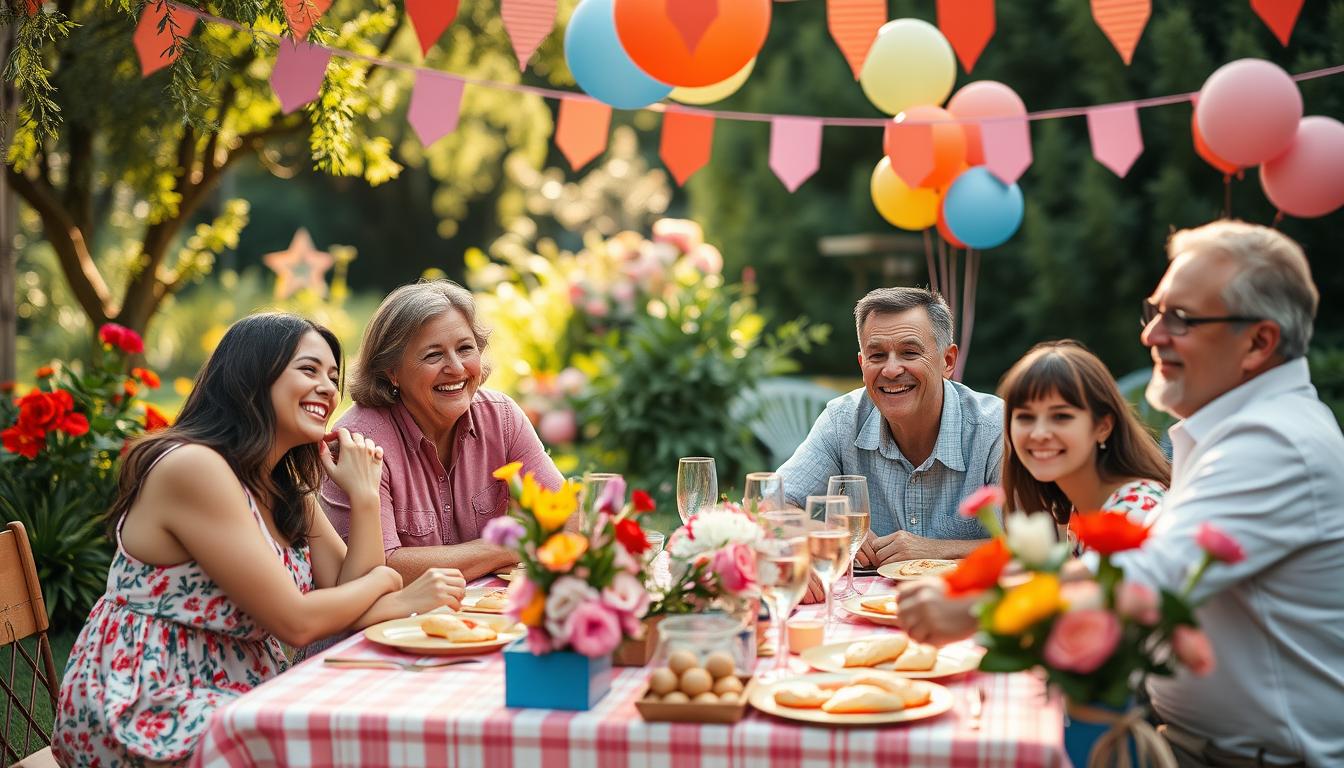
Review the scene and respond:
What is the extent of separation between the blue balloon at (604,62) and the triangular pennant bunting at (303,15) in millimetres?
1210

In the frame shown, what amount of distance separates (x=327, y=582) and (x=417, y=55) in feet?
21.4

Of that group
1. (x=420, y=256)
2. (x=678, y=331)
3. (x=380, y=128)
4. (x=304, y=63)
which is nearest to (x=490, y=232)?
(x=420, y=256)

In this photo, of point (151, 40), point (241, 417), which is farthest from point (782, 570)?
point (151, 40)

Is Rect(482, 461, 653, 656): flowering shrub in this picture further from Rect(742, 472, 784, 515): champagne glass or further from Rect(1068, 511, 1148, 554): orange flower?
Rect(1068, 511, 1148, 554): orange flower

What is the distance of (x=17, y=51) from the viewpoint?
3.04 m

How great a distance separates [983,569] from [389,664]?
3.51ft

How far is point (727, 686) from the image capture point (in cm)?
193

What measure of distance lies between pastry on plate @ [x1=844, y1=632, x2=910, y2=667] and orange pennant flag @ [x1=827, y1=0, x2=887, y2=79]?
2.86 metres

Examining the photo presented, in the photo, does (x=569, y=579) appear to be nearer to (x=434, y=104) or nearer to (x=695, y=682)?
(x=695, y=682)

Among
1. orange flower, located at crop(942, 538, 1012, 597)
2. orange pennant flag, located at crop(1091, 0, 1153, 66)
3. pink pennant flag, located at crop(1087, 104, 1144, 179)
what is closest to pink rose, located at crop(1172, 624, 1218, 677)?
orange flower, located at crop(942, 538, 1012, 597)

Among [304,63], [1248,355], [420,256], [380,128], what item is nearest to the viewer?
[1248,355]

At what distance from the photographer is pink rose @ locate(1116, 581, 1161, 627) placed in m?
1.60

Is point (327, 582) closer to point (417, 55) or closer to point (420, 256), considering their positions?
point (417, 55)

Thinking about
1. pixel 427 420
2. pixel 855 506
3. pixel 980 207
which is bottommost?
pixel 855 506
